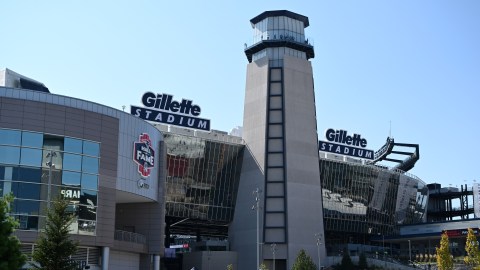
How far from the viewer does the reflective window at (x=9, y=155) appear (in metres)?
56.1

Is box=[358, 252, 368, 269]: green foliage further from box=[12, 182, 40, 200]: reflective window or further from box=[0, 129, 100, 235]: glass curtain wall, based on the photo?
box=[12, 182, 40, 200]: reflective window

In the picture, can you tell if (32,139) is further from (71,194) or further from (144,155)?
(144,155)

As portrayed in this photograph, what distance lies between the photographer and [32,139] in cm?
5772

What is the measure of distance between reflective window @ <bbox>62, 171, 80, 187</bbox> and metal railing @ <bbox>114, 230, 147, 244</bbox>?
8.57m

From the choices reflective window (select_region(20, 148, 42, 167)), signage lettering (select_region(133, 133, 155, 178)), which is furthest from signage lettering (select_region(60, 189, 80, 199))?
signage lettering (select_region(133, 133, 155, 178))

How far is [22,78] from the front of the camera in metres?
73.4

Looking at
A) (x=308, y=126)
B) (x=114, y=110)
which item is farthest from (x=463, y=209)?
(x=114, y=110)

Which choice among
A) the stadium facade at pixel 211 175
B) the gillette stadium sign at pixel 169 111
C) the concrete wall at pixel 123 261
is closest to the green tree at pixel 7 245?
the stadium facade at pixel 211 175

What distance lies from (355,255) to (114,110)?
57.0 metres

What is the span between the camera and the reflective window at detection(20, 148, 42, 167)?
56.9 metres

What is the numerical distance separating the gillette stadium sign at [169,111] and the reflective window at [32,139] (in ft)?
104

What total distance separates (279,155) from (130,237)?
36.2 meters

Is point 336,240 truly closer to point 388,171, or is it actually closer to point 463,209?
point 388,171

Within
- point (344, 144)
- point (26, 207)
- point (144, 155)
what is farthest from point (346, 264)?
point (26, 207)
